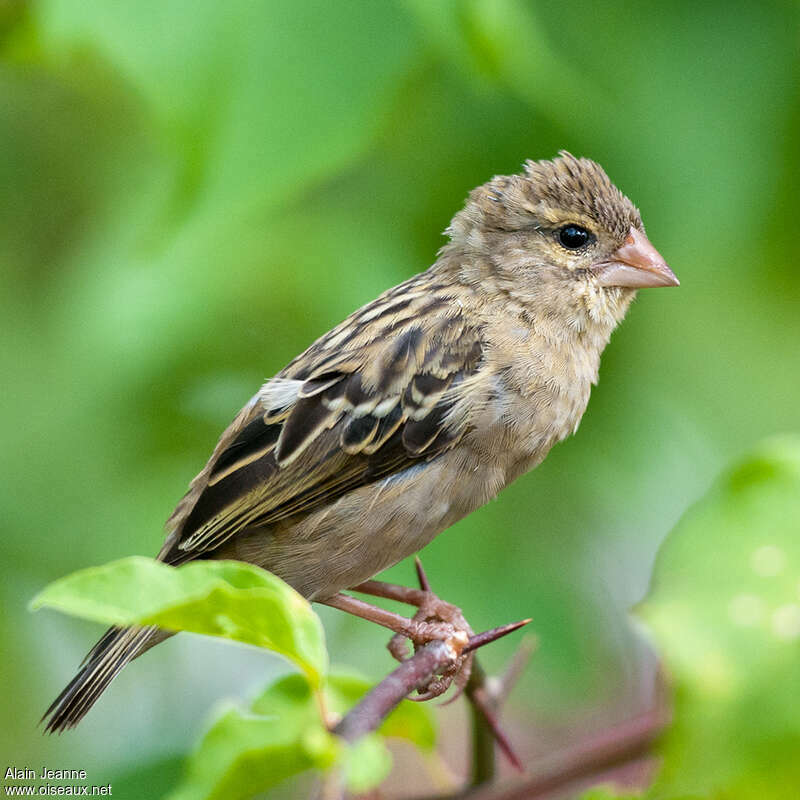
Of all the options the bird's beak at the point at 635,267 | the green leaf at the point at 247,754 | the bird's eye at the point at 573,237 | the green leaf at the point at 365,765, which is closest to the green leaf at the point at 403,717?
the green leaf at the point at 247,754

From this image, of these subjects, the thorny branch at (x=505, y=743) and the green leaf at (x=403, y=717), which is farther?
the green leaf at (x=403, y=717)

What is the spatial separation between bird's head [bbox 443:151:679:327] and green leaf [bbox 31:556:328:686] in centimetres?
185

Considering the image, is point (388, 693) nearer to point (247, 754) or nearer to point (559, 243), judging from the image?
point (247, 754)

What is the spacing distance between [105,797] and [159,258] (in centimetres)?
122

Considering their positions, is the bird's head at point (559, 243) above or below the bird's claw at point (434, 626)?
above

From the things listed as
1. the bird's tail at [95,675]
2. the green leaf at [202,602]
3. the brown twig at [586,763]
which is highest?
the bird's tail at [95,675]

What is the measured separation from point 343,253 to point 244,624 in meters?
1.62

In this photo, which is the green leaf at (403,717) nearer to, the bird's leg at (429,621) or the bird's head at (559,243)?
the bird's leg at (429,621)

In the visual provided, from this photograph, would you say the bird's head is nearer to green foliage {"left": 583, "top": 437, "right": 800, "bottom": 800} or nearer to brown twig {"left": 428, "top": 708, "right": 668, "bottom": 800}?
brown twig {"left": 428, "top": 708, "right": 668, "bottom": 800}

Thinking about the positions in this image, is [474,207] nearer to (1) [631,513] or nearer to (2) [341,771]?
(1) [631,513]

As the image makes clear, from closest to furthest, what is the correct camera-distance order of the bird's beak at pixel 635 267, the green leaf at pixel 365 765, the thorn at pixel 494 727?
1. the green leaf at pixel 365 765
2. the thorn at pixel 494 727
3. the bird's beak at pixel 635 267

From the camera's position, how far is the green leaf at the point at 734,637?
4.25 ft

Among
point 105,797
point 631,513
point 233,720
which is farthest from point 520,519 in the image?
point 233,720

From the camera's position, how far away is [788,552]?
146 centimetres
